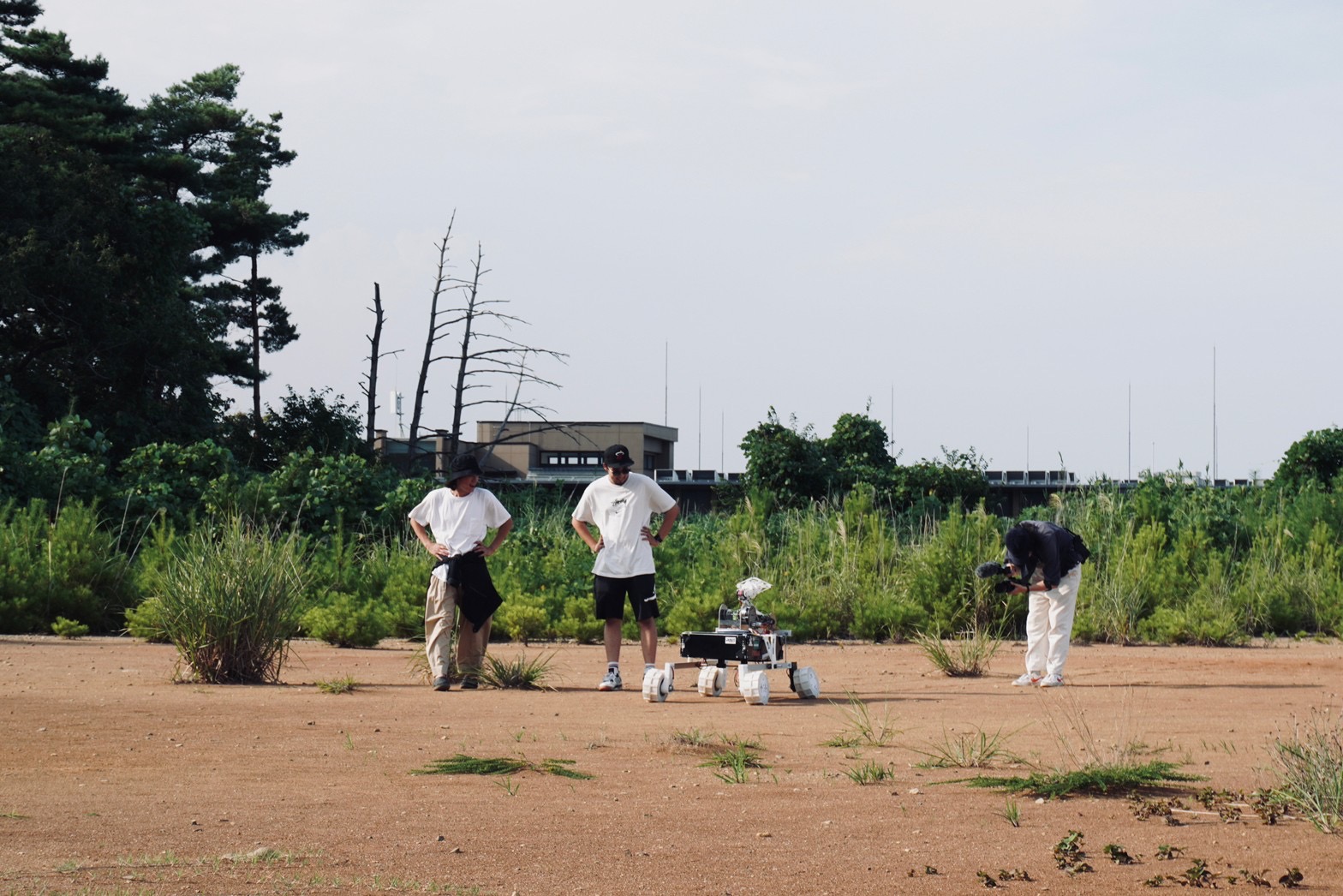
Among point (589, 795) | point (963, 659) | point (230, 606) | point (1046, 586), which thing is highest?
point (1046, 586)

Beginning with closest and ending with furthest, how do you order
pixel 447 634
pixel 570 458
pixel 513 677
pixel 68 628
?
pixel 447 634 < pixel 513 677 < pixel 68 628 < pixel 570 458

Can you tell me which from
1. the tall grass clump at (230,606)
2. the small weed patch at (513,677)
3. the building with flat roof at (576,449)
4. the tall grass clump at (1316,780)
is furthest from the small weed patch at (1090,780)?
the building with flat roof at (576,449)

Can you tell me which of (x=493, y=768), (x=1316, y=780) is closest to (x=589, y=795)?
(x=493, y=768)

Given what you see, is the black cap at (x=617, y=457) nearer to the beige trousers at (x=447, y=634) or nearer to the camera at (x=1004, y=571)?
the beige trousers at (x=447, y=634)

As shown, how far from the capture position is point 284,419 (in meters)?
35.3

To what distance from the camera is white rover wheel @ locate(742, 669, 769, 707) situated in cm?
1015

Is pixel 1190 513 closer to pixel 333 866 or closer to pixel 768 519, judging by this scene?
pixel 768 519

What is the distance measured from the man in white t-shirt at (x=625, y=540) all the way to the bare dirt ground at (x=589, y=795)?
643 millimetres

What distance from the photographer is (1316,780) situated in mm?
5820

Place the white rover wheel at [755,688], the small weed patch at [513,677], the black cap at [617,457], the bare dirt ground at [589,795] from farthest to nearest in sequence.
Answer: the small weed patch at [513,677] → the black cap at [617,457] → the white rover wheel at [755,688] → the bare dirt ground at [589,795]

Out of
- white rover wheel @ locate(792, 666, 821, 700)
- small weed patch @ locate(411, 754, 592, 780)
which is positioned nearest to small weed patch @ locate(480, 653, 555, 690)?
white rover wheel @ locate(792, 666, 821, 700)

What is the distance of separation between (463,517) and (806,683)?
8.91ft

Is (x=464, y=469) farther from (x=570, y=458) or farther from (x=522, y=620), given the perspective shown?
(x=570, y=458)

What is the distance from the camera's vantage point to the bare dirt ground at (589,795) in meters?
4.96
